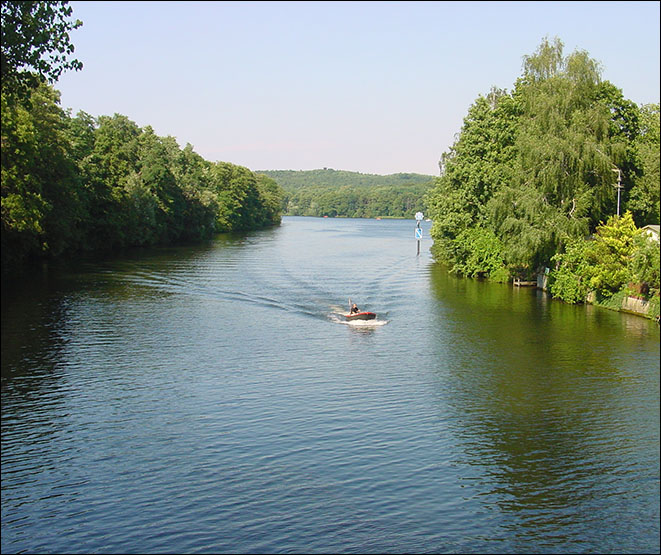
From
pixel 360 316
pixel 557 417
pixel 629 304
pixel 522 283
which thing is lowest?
pixel 557 417

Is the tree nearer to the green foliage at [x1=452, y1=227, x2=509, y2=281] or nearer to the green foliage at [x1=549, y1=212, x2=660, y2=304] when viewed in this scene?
the green foliage at [x1=549, y1=212, x2=660, y2=304]

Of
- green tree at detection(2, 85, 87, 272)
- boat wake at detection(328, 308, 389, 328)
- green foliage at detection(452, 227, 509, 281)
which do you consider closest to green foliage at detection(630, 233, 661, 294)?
boat wake at detection(328, 308, 389, 328)

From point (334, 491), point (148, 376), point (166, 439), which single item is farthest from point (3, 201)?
point (334, 491)

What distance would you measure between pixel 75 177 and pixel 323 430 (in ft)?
187

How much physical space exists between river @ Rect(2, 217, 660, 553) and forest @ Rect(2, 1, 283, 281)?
1050 cm

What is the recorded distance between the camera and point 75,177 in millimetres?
72750

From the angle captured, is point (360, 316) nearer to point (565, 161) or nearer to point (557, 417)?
point (557, 417)

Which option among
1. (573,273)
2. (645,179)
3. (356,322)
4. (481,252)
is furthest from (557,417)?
(481,252)

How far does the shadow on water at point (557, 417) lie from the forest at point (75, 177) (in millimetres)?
19572

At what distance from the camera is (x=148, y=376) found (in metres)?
31.0

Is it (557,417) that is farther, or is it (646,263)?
(646,263)

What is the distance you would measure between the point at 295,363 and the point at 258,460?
464 inches

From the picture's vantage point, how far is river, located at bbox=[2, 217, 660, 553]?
60.2ft

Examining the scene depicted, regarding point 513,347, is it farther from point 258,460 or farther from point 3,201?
point 3,201
